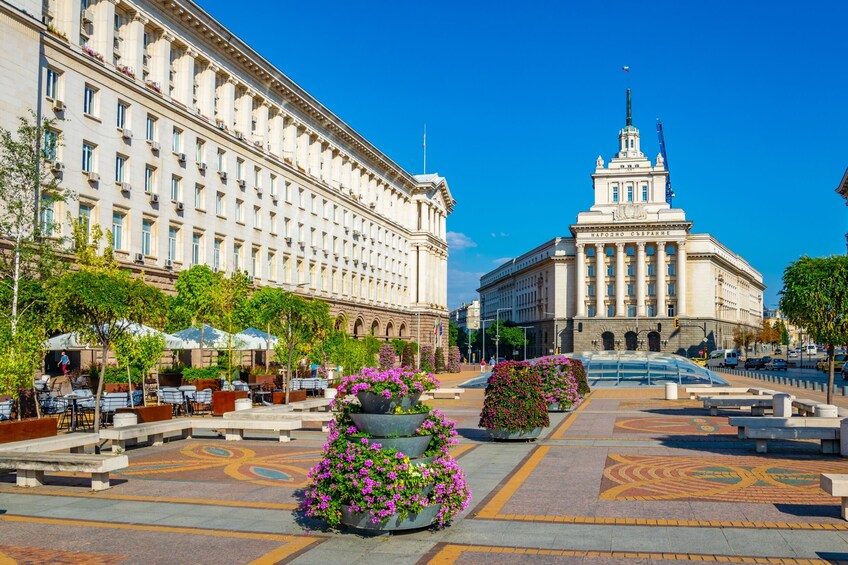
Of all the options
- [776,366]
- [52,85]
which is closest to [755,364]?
[776,366]

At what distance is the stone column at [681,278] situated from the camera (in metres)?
117

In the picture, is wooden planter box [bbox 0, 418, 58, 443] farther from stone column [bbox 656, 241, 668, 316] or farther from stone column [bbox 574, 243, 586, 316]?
stone column [bbox 656, 241, 668, 316]

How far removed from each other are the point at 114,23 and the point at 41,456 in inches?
1213

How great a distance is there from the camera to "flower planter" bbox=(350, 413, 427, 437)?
9.62 meters

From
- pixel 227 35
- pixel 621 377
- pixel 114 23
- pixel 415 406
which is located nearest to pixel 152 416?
pixel 415 406

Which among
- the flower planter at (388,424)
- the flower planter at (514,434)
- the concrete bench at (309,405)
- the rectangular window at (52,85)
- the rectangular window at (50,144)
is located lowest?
the flower planter at (514,434)

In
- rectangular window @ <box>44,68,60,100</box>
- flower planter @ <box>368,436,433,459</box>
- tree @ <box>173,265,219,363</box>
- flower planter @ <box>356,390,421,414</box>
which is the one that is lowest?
flower planter @ <box>368,436,433,459</box>

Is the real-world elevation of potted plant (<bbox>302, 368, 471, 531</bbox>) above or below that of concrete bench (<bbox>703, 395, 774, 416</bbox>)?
above

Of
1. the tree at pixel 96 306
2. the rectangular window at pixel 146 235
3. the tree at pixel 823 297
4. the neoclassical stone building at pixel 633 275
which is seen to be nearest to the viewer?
the tree at pixel 96 306

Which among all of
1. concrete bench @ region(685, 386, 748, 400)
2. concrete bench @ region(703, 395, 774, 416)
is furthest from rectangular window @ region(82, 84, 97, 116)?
concrete bench @ region(685, 386, 748, 400)

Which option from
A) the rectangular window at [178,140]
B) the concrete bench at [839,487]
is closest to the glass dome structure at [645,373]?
the rectangular window at [178,140]

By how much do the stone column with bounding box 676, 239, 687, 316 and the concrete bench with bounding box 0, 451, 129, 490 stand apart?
4446 inches

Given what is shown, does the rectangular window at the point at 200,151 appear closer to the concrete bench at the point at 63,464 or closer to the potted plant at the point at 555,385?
the potted plant at the point at 555,385

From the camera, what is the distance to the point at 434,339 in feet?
303
